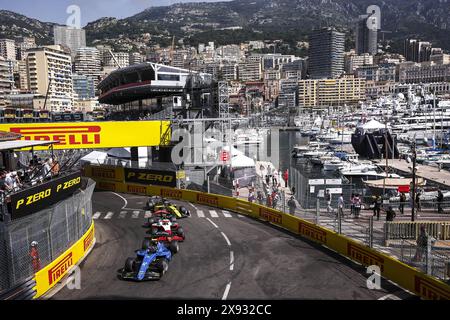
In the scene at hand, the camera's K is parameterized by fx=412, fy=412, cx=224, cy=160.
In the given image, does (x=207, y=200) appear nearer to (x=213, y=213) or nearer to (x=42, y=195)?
(x=213, y=213)

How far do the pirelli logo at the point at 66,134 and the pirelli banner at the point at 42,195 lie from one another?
14.5 meters

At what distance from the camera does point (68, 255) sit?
15.8 meters

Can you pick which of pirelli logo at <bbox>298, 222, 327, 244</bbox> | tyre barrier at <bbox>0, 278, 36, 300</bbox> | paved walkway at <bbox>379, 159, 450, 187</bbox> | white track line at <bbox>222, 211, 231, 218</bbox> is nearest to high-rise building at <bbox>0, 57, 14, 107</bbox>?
paved walkway at <bbox>379, 159, 450, 187</bbox>

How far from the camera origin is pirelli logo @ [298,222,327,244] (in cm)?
1934

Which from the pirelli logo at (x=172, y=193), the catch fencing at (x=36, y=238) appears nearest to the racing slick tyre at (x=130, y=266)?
the catch fencing at (x=36, y=238)

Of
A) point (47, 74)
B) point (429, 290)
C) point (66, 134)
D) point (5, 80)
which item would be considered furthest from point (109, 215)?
point (47, 74)

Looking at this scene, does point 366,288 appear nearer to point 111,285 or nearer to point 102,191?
point 111,285

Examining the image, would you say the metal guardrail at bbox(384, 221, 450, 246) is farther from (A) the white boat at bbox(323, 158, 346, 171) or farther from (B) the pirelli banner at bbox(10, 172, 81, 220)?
(A) the white boat at bbox(323, 158, 346, 171)

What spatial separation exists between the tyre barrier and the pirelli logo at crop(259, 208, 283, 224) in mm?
13863

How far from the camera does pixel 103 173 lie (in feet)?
123

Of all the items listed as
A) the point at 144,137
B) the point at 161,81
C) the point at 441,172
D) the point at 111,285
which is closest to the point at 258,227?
the point at 111,285

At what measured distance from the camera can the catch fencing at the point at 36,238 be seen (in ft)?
38.8

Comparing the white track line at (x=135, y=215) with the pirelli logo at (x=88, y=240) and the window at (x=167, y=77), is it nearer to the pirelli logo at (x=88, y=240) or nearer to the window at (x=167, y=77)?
the pirelli logo at (x=88, y=240)
